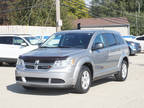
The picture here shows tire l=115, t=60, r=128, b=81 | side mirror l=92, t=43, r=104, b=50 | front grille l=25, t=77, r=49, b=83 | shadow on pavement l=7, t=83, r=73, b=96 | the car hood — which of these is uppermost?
side mirror l=92, t=43, r=104, b=50

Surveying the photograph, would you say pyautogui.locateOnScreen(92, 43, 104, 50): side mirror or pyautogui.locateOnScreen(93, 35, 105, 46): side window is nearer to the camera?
pyautogui.locateOnScreen(92, 43, 104, 50): side mirror

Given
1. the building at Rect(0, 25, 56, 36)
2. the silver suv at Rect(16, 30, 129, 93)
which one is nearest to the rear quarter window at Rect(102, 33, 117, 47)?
the silver suv at Rect(16, 30, 129, 93)

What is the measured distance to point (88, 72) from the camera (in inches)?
336

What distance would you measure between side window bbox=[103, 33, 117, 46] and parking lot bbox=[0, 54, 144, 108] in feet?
4.53

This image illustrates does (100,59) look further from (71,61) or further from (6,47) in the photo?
(6,47)

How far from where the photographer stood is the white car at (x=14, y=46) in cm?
1553

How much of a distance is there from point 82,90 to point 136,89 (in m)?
1.86

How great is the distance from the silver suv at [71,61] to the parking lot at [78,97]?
331 millimetres

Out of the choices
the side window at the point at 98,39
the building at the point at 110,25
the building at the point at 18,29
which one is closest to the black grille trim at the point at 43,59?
the side window at the point at 98,39

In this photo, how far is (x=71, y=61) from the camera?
25.9 ft

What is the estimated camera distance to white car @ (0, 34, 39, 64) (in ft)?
51.0

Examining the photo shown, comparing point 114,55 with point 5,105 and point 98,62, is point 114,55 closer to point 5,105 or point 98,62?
point 98,62

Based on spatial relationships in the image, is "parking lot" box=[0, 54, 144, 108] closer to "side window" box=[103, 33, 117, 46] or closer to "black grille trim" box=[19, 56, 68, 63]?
"black grille trim" box=[19, 56, 68, 63]

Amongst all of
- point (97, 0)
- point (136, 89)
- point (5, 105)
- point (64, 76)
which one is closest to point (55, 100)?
point (64, 76)
